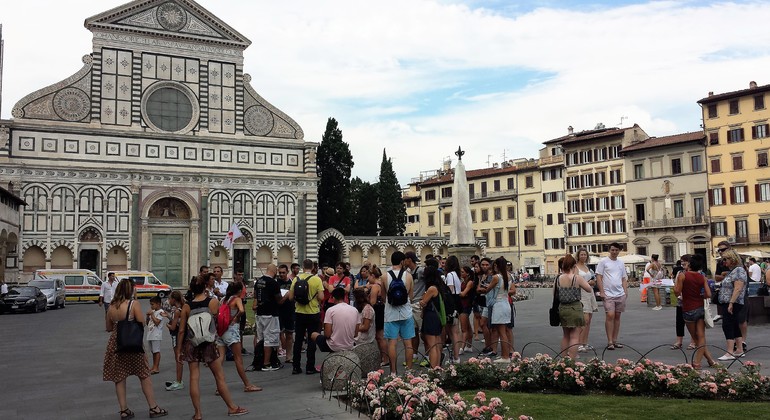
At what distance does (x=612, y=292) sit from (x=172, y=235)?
35985 mm

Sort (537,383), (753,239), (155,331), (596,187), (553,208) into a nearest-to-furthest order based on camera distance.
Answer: (537,383) < (155,331) < (753,239) < (596,187) < (553,208)

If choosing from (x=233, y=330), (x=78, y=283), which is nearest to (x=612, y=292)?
(x=233, y=330)

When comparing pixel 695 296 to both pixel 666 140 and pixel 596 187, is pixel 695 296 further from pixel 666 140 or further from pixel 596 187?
pixel 596 187

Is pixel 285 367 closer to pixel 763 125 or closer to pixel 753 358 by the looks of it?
pixel 753 358

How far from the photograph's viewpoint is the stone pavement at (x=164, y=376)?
29.7 ft

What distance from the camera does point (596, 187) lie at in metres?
60.8

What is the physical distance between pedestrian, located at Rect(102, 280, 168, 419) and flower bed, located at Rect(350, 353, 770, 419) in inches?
102

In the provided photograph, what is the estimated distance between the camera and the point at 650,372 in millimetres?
8859

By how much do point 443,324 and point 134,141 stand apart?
1446 inches

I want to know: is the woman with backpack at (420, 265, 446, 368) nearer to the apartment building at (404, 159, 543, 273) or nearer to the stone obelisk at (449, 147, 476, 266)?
the stone obelisk at (449, 147, 476, 266)

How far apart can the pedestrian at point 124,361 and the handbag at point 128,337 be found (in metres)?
0.05

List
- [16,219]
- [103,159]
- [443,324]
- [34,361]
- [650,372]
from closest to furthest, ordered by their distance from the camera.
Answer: [650,372], [443,324], [34,361], [16,219], [103,159]

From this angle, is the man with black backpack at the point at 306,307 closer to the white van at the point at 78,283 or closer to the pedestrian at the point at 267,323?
the pedestrian at the point at 267,323

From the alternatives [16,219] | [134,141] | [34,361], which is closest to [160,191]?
[134,141]
